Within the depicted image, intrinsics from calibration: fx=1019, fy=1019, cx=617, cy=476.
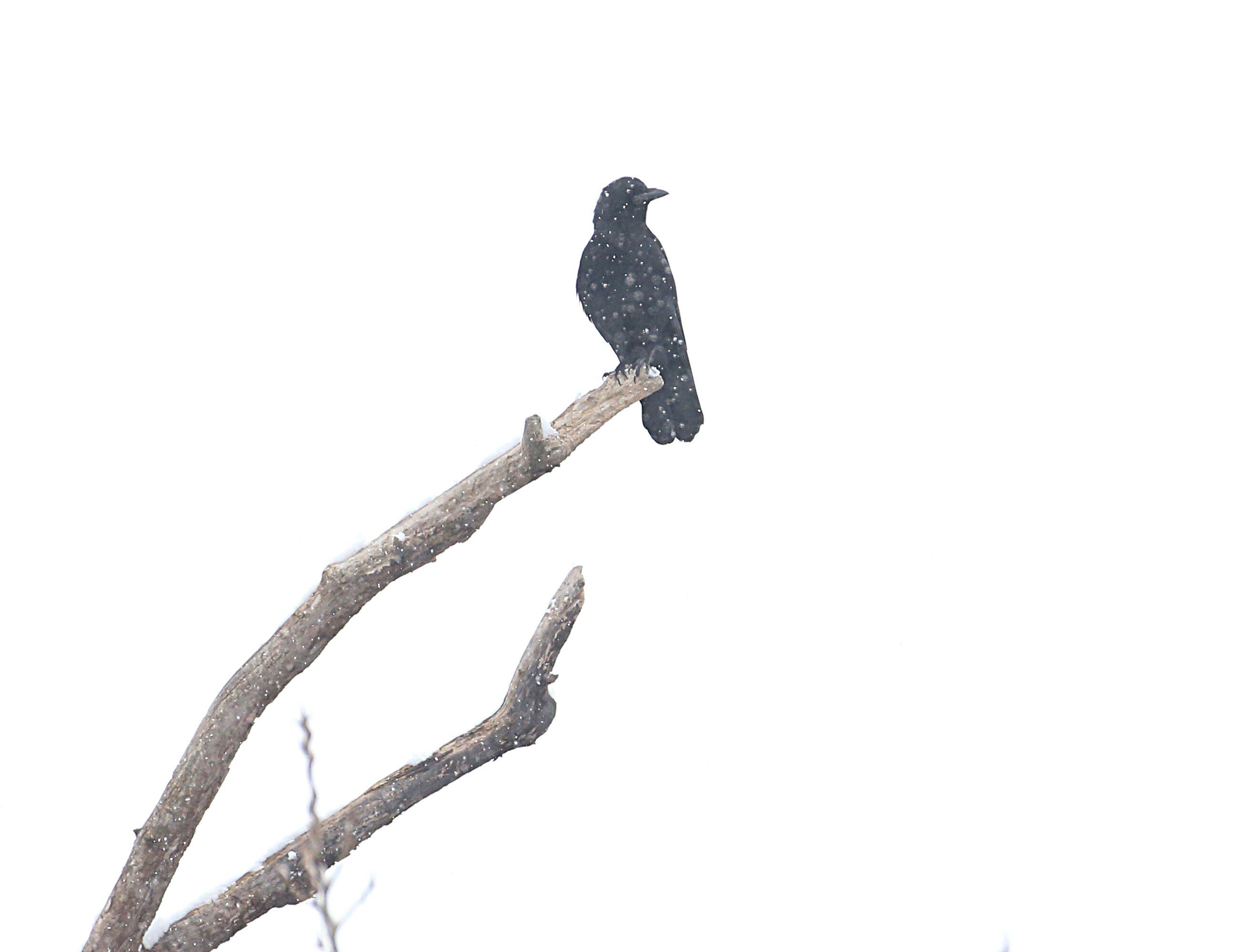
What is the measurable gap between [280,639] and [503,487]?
2.93 ft

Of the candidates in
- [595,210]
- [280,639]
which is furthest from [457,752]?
[595,210]

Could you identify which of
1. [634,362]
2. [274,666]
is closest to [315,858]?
[274,666]

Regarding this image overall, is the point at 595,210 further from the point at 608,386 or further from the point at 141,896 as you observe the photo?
the point at 141,896

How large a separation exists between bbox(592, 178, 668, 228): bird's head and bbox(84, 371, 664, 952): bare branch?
4.92 feet

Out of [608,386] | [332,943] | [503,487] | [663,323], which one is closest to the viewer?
[332,943]

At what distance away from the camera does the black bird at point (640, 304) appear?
4301mm

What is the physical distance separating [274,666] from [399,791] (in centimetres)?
60

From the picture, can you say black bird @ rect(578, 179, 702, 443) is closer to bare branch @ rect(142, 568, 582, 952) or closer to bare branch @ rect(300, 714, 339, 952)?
bare branch @ rect(142, 568, 582, 952)

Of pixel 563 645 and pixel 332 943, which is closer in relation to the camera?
pixel 332 943

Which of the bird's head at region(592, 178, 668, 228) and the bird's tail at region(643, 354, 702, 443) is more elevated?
the bird's head at region(592, 178, 668, 228)

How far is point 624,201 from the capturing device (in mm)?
4422

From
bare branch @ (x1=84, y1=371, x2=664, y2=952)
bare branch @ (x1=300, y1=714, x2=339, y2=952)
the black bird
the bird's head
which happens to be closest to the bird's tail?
the black bird

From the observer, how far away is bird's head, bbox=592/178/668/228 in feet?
14.4

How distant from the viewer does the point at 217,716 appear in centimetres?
332
